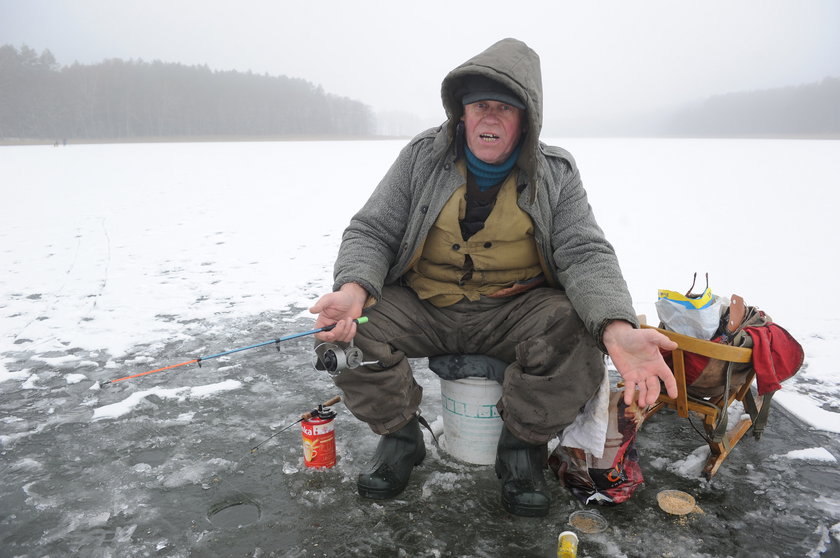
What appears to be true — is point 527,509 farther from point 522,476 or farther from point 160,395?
point 160,395

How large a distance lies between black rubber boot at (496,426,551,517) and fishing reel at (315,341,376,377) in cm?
75

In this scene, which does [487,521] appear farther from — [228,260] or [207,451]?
[228,260]

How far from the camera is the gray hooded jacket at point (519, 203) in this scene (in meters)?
2.62

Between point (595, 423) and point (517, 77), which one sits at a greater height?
point (517, 77)

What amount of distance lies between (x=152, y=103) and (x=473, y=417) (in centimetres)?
11208

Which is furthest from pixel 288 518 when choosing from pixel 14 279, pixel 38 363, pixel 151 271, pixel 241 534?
pixel 14 279

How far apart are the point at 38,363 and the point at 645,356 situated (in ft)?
13.4

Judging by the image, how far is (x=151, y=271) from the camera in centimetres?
709

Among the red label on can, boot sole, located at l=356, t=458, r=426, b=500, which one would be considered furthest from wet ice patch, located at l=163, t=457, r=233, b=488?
boot sole, located at l=356, t=458, r=426, b=500

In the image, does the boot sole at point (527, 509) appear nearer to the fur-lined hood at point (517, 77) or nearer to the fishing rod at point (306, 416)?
the fishing rod at point (306, 416)

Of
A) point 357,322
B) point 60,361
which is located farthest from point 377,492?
point 60,361

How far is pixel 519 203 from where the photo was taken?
273 cm

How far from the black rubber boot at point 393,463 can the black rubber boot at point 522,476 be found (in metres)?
0.40

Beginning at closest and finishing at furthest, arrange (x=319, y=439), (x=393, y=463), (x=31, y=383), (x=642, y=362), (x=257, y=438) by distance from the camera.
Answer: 1. (x=642, y=362)
2. (x=393, y=463)
3. (x=319, y=439)
4. (x=257, y=438)
5. (x=31, y=383)
